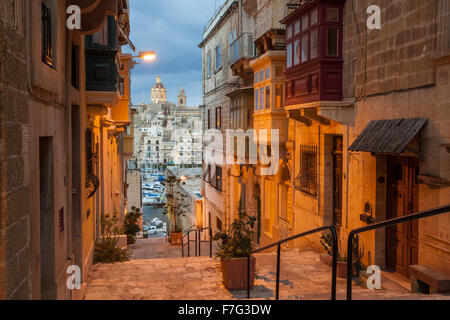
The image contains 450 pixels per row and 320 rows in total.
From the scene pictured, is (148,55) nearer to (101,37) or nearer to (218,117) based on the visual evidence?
(101,37)

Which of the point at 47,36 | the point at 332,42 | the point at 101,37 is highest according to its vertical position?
the point at 332,42

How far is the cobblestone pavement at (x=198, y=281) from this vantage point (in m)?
7.47

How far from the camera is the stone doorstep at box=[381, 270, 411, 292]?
26.4 ft

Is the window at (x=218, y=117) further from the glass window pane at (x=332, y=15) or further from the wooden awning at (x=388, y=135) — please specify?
the wooden awning at (x=388, y=135)

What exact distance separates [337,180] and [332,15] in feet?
14.2

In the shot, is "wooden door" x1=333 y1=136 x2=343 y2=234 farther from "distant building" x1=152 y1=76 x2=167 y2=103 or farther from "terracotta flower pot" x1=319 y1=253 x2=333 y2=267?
"distant building" x1=152 y1=76 x2=167 y2=103

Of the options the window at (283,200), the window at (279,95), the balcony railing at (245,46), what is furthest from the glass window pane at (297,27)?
the balcony railing at (245,46)

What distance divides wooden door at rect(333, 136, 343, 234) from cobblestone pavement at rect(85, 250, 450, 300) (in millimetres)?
1589

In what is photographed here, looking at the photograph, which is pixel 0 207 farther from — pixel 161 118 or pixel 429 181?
pixel 161 118

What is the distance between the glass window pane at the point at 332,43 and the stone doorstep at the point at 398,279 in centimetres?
532

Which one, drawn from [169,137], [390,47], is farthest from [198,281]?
[169,137]

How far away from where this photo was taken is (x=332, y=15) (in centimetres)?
1041

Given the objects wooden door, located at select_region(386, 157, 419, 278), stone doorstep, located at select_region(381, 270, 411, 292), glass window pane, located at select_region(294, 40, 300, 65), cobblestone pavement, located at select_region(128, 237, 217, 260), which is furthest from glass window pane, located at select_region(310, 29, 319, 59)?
cobblestone pavement, located at select_region(128, 237, 217, 260)
